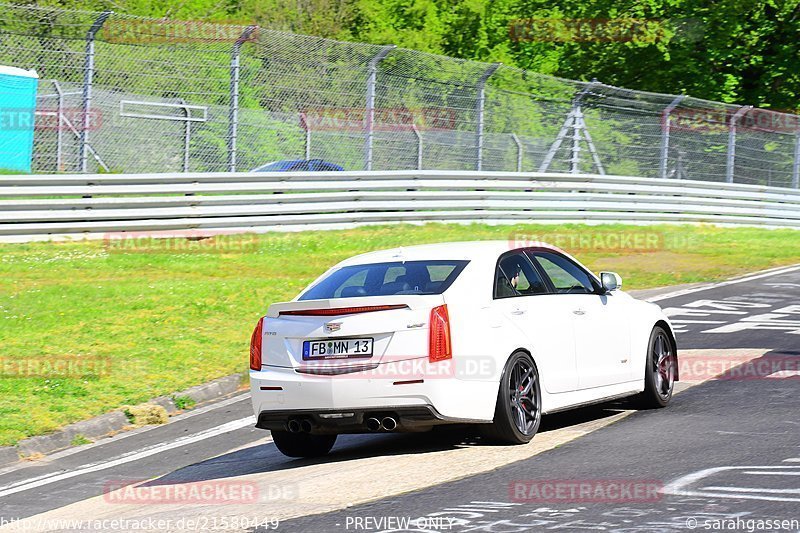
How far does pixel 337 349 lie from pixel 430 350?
24.9 inches

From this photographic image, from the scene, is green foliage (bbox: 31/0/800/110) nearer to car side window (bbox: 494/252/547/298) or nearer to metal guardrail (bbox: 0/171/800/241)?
metal guardrail (bbox: 0/171/800/241)

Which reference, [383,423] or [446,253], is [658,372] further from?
[383,423]

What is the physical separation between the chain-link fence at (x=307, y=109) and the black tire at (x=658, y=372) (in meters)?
10.5

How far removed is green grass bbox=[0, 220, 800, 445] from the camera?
36.4 ft


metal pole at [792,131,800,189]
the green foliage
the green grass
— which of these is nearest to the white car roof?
the green grass

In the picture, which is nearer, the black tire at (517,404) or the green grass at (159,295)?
the black tire at (517,404)

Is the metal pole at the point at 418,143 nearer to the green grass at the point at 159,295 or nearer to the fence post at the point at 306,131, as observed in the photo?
the green grass at the point at 159,295

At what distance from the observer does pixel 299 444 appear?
28.7ft

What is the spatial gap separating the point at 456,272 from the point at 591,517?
269 cm

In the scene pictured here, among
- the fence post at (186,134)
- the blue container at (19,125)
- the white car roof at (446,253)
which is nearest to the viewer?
the white car roof at (446,253)

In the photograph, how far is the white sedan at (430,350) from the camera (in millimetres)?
7867

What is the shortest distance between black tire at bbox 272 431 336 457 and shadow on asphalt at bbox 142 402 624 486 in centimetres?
7

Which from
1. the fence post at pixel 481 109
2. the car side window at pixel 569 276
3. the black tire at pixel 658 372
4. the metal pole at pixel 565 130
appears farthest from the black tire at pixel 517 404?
the metal pole at pixel 565 130

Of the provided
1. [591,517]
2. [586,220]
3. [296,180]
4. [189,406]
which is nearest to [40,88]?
[296,180]
